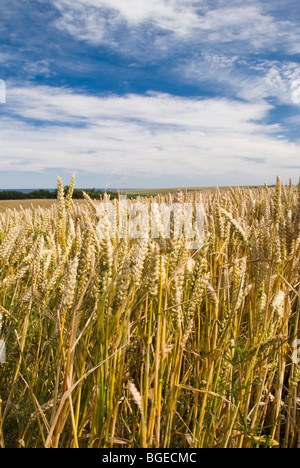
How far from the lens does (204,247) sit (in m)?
1.10

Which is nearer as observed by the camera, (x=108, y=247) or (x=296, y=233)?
(x=108, y=247)

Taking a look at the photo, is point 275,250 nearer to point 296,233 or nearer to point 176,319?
point 296,233

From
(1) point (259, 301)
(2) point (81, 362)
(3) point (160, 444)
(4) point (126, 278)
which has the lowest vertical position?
(3) point (160, 444)

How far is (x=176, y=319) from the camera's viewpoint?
852 millimetres

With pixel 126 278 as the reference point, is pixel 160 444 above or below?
below
